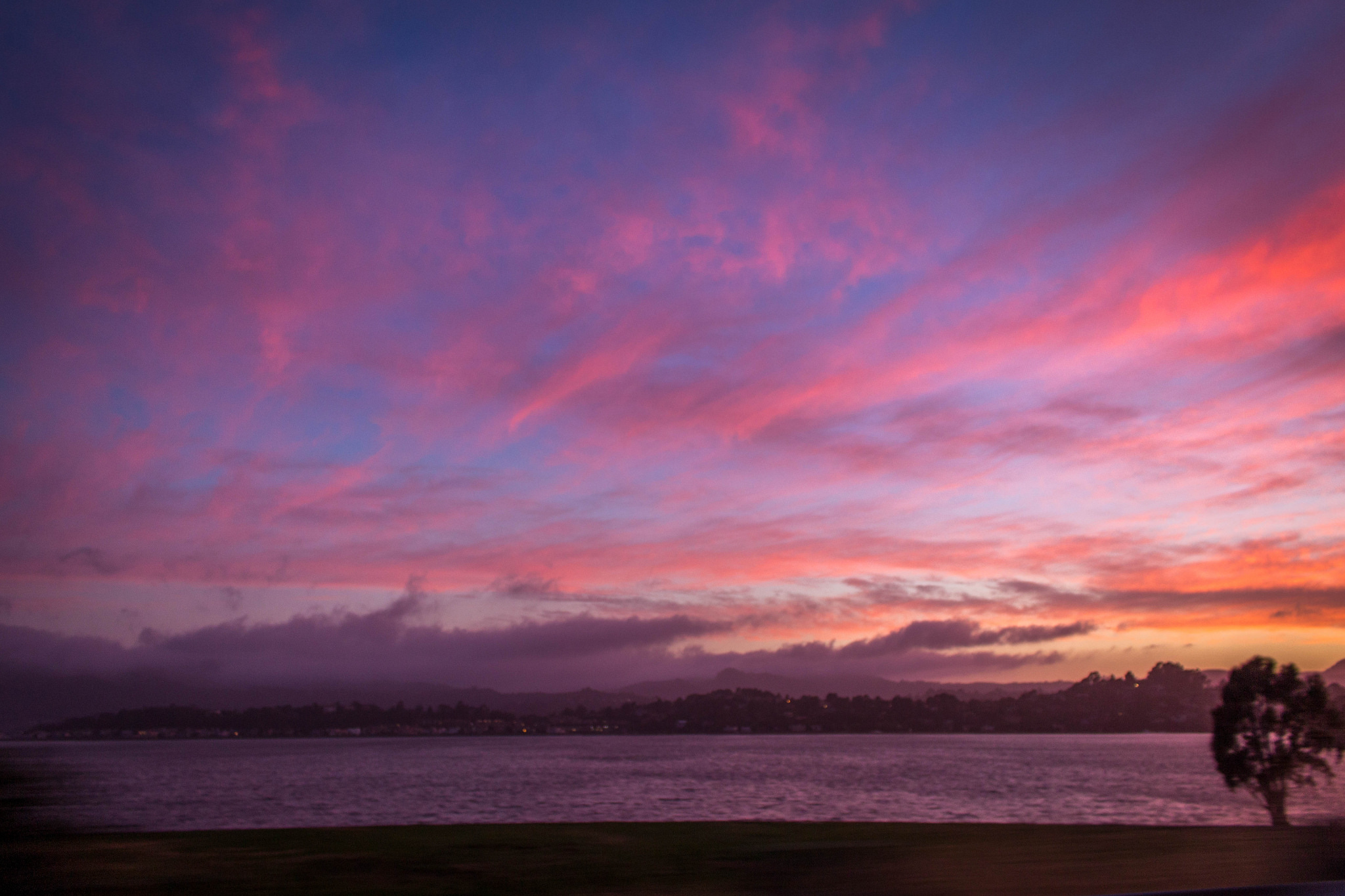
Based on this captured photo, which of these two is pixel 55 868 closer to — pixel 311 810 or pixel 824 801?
pixel 824 801

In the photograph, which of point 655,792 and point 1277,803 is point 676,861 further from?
point 655,792

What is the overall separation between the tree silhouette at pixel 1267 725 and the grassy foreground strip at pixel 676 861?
69.1 ft

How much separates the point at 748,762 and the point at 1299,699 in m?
77.8

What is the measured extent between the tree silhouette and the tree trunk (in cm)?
5

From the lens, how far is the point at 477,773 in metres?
87.2

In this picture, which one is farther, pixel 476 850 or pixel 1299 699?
pixel 1299 699

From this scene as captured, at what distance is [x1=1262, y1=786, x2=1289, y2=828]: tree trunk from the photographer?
25923mm

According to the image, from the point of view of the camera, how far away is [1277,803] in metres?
27.0

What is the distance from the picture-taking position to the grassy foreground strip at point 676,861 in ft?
26.5

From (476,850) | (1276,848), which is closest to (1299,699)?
(1276,848)

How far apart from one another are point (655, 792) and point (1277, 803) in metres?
29.5

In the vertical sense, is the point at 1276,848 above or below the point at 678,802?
above

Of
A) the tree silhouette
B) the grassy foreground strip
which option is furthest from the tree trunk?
the grassy foreground strip

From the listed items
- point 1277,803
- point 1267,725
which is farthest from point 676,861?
point 1267,725
